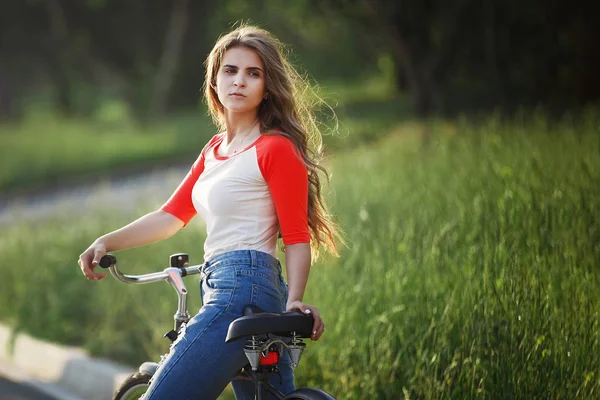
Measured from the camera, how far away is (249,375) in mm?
3398

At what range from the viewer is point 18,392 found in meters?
6.36

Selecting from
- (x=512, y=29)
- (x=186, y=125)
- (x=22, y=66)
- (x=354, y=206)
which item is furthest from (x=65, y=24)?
(x=354, y=206)

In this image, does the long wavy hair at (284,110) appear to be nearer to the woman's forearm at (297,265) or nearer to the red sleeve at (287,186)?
the red sleeve at (287,186)

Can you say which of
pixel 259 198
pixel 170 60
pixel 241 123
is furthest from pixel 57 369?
pixel 170 60

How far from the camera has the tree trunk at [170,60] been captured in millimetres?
30766

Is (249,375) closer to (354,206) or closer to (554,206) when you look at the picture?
(554,206)

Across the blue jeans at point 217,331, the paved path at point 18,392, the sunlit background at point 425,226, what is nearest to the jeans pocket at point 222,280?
the blue jeans at point 217,331

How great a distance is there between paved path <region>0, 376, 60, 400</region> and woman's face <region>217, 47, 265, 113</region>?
3.38m

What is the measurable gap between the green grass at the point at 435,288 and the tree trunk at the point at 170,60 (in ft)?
70.3

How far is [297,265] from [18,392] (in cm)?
369

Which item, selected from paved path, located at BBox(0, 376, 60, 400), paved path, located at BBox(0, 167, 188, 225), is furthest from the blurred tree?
paved path, located at BBox(0, 376, 60, 400)

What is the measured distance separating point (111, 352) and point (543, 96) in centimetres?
1758

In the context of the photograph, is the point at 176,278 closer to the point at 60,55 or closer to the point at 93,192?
the point at 93,192

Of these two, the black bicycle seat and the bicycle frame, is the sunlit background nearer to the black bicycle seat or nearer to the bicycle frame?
the bicycle frame
